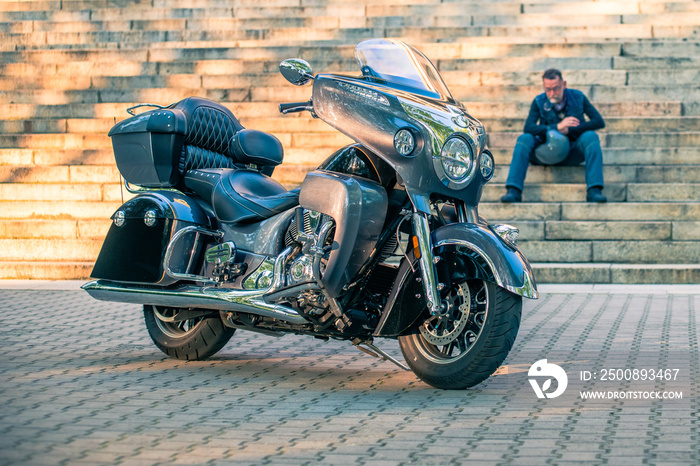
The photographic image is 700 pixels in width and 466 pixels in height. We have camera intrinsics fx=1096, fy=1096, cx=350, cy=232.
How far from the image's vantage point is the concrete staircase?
424 inches

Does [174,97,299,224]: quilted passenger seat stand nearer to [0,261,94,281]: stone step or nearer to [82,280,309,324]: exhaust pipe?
[82,280,309,324]: exhaust pipe

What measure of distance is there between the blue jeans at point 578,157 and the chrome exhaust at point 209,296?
5.75 metres

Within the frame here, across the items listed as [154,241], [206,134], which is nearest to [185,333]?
[154,241]

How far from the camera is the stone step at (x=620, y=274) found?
9.98 meters

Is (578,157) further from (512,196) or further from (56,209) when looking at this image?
(56,209)

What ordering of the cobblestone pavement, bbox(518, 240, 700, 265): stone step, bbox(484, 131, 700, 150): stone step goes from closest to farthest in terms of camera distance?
the cobblestone pavement
bbox(518, 240, 700, 265): stone step
bbox(484, 131, 700, 150): stone step

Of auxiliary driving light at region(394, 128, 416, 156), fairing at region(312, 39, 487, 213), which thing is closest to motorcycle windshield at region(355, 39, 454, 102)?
fairing at region(312, 39, 487, 213)

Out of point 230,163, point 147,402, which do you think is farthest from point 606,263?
point 147,402

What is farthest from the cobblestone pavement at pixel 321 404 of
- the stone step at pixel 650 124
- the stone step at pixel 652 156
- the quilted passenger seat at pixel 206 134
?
the stone step at pixel 650 124

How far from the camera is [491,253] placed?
16.7ft

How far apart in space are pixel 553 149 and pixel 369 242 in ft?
21.0

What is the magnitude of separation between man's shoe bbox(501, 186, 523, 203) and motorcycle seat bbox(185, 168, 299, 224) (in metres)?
5.24

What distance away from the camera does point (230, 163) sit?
666 cm

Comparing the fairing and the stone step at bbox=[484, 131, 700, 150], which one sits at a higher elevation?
the fairing
